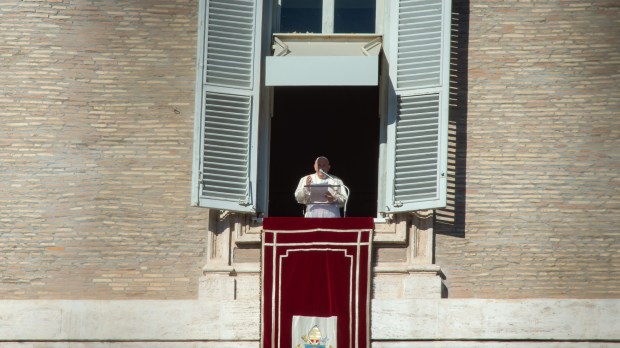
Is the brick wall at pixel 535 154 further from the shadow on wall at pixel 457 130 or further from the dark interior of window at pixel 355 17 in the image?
the dark interior of window at pixel 355 17

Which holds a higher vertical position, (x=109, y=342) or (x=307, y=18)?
(x=307, y=18)

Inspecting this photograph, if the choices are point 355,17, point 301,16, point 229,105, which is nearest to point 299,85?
point 229,105

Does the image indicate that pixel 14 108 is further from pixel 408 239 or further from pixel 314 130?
pixel 314 130

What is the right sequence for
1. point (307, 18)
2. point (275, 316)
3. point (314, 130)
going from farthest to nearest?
point (314, 130), point (307, 18), point (275, 316)

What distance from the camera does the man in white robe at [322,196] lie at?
16609mm

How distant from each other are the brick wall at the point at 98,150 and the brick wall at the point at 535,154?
2538 millimetres

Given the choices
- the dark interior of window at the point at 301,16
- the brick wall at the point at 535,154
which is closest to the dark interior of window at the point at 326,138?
the dark interior of window at the point at 301,16

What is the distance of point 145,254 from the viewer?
1652cm

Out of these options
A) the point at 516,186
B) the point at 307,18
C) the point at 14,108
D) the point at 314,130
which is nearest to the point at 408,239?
the point at 516,186

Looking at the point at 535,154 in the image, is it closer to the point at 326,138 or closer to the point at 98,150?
the point at 98,150

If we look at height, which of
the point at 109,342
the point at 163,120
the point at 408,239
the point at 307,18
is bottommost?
the point at 109,342

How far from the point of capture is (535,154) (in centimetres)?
1662

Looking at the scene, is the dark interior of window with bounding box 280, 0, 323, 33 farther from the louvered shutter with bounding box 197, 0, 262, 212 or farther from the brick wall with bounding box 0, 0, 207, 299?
the brick wall with bounding box 0, 0, 207, 299

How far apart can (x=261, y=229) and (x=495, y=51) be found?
279cm
